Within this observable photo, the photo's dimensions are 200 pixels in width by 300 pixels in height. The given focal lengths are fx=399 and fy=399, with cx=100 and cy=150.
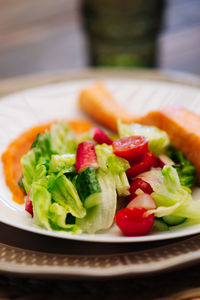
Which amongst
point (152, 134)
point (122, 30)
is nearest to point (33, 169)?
point (152, 134)

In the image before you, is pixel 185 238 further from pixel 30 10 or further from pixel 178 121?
pixel 30 10

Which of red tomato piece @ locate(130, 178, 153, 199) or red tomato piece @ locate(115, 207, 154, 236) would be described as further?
red tomato piece @ locate(130, 178, 153, 199)

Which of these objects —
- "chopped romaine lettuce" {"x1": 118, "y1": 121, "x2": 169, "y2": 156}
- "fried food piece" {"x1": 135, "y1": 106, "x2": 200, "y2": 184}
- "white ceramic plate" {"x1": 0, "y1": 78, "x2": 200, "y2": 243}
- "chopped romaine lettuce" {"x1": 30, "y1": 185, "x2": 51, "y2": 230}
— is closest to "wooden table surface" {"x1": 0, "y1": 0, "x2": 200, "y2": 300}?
"white ceramic plate" {"x1": 0, "y1": 78, "x2": 200, "y2": 243}

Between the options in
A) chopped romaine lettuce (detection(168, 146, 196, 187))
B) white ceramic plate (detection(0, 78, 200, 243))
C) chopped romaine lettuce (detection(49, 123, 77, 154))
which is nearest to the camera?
Answer: chopped romaine lettuce (detection(168, 146, 196, 187))

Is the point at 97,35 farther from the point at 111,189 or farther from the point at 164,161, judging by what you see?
the point at 111,189

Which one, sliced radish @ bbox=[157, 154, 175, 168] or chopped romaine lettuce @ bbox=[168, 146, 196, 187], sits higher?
sliced radish @ bbox=[157, 154, 175, 168]

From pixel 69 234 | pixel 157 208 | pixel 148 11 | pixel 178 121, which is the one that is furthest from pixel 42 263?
pixel 148 11

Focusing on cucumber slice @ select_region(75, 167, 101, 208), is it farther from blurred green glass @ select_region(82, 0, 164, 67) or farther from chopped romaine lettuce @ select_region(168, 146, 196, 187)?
blurred green glass @ select_region(82, 0, 164, 67)
